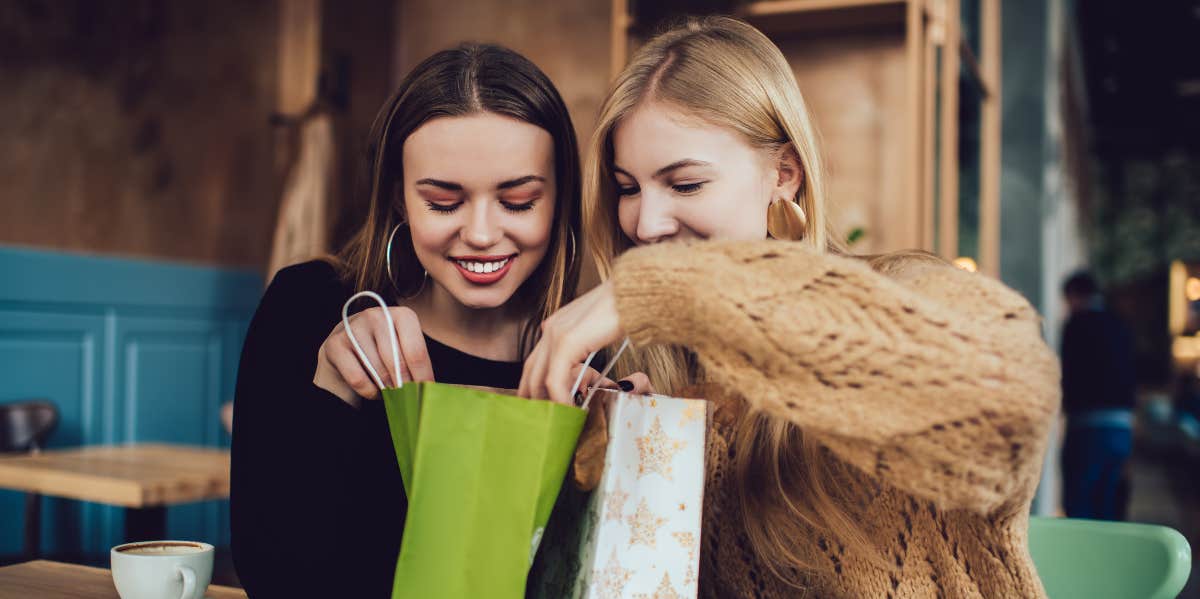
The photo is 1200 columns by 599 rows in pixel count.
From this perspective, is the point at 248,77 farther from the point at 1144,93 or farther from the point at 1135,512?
the point at 1144,93

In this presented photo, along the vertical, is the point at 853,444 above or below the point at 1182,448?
above

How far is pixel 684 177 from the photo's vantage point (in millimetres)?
1234

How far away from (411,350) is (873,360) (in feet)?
1.51

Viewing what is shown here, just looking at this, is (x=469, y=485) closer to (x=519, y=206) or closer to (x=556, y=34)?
(x=519, y=206)

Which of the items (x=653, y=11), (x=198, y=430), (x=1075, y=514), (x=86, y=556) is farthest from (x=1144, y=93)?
(x=86, y=556)

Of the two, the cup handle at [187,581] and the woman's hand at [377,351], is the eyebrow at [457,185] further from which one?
the cup handle at [187,581]

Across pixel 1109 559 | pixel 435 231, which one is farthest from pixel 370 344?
pixel 1109 559

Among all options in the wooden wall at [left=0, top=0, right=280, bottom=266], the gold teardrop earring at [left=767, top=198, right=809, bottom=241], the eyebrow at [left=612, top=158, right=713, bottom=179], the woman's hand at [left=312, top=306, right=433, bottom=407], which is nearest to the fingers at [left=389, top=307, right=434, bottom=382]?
the woman's hand at [left=312, top=306, right=433, bottom=407]

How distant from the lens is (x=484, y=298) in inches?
48.3

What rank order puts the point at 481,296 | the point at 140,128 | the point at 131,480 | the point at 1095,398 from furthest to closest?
the point at 1095,398 → the point at 140,128 → the point at 131,480 → the point at 481,296

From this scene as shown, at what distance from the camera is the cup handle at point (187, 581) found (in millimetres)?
985

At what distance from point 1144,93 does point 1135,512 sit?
270 inches

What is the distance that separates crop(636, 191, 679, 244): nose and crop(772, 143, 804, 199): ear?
0.18m

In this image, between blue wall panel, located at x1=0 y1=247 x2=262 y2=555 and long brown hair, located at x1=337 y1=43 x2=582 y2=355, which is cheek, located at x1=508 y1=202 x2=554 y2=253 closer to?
long brown hair, located at x1=337 y1=43 x2=582 y2=355
